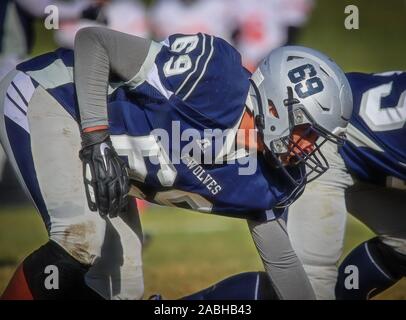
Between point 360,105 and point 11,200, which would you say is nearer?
point 360,105

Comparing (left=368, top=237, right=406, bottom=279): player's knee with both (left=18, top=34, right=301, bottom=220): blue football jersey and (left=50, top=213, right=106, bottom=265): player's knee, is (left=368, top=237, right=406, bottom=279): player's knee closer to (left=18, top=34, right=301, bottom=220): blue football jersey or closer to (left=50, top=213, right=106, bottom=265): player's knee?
(left=18, top=34, right=301, bottom=220): blue football jersey

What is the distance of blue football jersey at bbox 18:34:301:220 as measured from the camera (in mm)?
2469

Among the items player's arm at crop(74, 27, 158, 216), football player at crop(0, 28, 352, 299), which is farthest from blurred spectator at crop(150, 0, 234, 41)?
player's arm at crop(74, 27, 158, 216)

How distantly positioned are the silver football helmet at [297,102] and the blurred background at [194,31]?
1.44 meters

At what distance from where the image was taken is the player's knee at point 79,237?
8.00 feet

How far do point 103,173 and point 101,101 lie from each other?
230 mm

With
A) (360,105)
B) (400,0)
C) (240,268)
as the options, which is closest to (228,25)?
(400,0)

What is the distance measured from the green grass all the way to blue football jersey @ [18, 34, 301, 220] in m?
1.28

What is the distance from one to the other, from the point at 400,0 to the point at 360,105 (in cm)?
440

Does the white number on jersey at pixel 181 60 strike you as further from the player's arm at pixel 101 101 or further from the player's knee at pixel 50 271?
the player's knee at pixel 50 271

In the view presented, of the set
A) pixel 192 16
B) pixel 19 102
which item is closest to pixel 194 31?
pixel 192 16

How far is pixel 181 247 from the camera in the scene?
509cm

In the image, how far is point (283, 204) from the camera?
266 centimetres

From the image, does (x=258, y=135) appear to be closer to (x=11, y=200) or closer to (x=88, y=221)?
(x=88, y=221)
